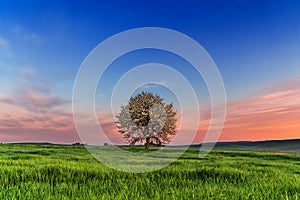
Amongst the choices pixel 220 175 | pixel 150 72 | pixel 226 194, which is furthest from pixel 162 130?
pixel 226 194

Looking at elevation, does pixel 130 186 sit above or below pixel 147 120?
below

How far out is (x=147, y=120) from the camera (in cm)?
5106

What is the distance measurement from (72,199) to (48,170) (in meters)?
4.26

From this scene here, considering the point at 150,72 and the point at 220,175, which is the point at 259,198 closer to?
the point at 220,175

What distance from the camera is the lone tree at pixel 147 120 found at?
2028 inches

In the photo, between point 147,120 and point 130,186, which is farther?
point 147,120

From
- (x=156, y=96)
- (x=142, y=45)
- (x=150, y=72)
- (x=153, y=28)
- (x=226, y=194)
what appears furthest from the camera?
(x=156, y=96)

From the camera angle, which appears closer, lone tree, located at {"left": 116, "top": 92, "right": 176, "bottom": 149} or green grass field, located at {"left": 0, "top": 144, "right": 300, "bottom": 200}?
green grass field, located at {"left": 0, "top": 144, "right": 300, "bottom": 200}

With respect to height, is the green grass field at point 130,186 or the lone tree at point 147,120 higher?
the lone tree at point 147,120

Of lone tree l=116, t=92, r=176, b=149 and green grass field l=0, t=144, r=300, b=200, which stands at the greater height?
lone tree l=116, t=92, r=176, b=149

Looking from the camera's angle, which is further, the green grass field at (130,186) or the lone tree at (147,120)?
the lone tree at (147,120)

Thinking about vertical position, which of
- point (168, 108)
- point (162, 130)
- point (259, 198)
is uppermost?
point (168, 108)

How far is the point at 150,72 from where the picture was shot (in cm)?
2425

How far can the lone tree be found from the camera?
51.5 m
